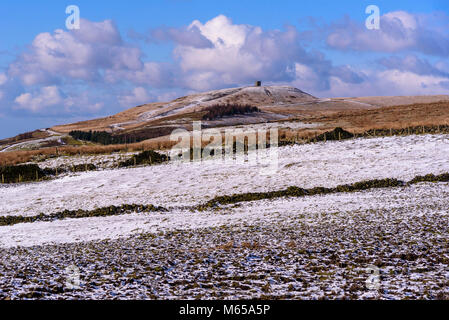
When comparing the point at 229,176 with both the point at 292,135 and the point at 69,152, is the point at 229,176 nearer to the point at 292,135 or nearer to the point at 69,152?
the point at 292,135

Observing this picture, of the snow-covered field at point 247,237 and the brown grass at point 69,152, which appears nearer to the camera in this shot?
the snow-covered field at point 247,237

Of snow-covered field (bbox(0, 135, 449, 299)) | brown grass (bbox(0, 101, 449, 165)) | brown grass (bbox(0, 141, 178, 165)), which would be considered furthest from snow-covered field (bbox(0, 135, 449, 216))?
brown grass (bbox(0, 141, 178, 165))

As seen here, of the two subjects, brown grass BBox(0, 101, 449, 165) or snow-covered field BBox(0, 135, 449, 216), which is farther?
brown grass BBox(0, 101, 449, 165)

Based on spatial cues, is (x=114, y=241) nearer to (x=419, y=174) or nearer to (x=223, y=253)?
(x=223, y=253)

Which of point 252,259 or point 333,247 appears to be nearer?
point 252,259

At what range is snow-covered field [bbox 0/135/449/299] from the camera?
14.1 metres

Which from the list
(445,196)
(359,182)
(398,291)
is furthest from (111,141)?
(398,291)

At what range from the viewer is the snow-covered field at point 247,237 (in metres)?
14.1

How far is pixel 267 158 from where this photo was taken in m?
59.0

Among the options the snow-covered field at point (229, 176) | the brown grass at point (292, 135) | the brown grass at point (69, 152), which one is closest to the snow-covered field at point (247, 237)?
the snow-covered field at point (229, 176)

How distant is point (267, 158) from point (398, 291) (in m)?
46.5

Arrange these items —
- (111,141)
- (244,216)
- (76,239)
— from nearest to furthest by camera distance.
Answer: (76,239), (244,216), (111,141)

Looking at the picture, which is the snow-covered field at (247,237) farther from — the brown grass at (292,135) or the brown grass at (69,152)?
the brown grass at (69,152)

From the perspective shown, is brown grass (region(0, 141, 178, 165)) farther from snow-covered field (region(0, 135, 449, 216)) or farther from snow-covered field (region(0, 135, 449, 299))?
snow-covered field (region(0, 135, 449, 299))
